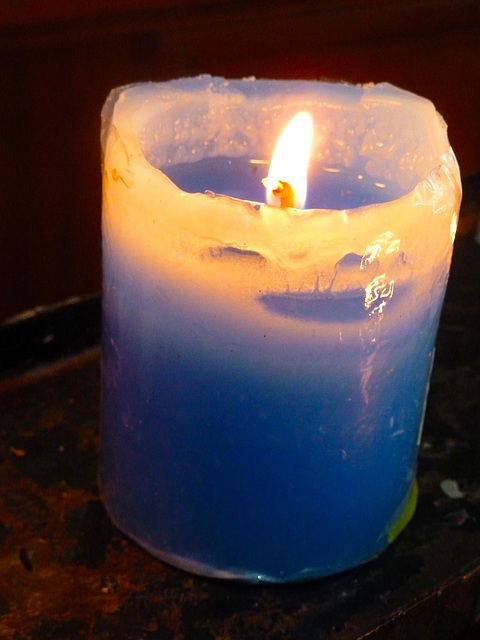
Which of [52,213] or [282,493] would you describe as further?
[52,213]

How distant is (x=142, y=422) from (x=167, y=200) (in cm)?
13

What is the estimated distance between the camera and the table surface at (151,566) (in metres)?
0.41

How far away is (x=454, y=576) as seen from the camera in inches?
17.4

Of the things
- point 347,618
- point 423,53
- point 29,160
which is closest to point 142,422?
point 347,618

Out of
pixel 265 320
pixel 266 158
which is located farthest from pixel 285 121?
pixel 265 320

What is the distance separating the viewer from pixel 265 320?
367 mm

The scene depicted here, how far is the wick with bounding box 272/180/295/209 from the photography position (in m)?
0.40

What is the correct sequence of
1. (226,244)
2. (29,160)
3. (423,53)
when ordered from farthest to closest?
(423,53) < (29,160) < (226,244)

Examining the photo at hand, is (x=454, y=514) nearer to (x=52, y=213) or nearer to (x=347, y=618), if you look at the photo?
(x=347, y=618)

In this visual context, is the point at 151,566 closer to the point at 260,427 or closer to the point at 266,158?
the point at 260,427

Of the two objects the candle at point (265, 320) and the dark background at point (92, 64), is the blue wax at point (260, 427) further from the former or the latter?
the dark background at point (92, 64)

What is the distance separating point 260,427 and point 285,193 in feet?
0.38

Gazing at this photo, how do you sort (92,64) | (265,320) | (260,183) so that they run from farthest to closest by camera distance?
(92,64)
(260,183)
(265,320)

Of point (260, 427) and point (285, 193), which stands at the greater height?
point (285, 193)
